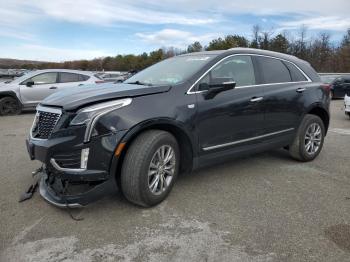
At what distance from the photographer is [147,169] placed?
3.78 m

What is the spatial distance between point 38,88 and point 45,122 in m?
9.03

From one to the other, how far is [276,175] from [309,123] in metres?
1.17

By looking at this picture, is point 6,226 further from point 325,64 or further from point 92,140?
point 325,64

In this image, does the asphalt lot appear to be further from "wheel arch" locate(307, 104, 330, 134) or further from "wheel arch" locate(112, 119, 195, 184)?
"wheel arch" locate(307, 104, 330, 134)

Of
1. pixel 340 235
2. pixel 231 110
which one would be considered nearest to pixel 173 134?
pixel 231 110

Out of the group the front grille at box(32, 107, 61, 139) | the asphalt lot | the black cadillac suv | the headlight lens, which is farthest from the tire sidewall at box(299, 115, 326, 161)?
the front grille at box(32, 107, 61, 139)

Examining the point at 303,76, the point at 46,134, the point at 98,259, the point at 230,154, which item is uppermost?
the point at 303,76

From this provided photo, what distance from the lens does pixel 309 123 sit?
19.4 ft

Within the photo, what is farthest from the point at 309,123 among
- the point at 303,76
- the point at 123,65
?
the point at 123,65

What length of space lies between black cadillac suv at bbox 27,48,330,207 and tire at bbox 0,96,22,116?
8375mm

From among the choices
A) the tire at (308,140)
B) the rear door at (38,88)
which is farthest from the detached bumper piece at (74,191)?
the rear door at (38,88)

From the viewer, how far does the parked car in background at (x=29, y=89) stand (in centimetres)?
1207

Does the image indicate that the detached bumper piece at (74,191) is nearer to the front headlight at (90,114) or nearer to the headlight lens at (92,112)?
the front headlight at (90,114)

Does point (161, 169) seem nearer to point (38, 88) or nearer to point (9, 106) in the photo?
point (38, 88)
